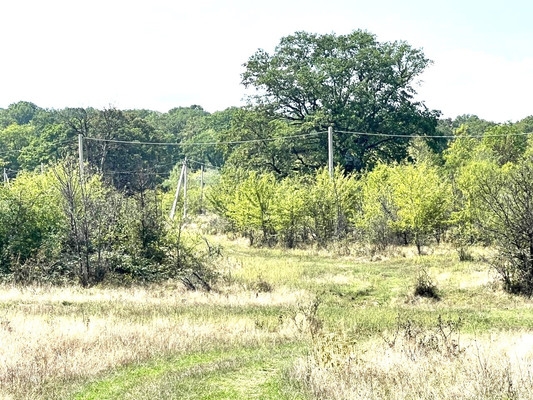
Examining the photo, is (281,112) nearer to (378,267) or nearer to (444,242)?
(444,242)

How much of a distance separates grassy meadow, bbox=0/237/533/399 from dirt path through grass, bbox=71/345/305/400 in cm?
3

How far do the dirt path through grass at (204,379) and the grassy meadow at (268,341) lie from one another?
0.09ft

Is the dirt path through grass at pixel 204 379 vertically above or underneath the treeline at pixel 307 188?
underneath

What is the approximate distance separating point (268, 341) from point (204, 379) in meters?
3.14

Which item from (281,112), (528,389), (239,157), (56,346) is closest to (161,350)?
(56,346)

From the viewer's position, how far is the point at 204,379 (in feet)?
27.1

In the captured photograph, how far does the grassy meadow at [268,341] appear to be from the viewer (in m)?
7.57

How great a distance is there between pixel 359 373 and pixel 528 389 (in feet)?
7.32

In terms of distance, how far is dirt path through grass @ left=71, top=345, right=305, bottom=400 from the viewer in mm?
7546

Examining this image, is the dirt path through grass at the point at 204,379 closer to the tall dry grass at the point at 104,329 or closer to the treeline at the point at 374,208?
the tall dry grass at the point at 104,329

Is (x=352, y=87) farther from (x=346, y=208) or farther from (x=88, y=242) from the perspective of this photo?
(x=88, y=242)

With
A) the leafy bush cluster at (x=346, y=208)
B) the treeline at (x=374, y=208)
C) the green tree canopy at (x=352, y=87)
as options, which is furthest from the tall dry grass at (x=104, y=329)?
the green tree canopy at (x=352, y=87)

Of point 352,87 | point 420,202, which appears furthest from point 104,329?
point 352,87

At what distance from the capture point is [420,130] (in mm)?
49062
